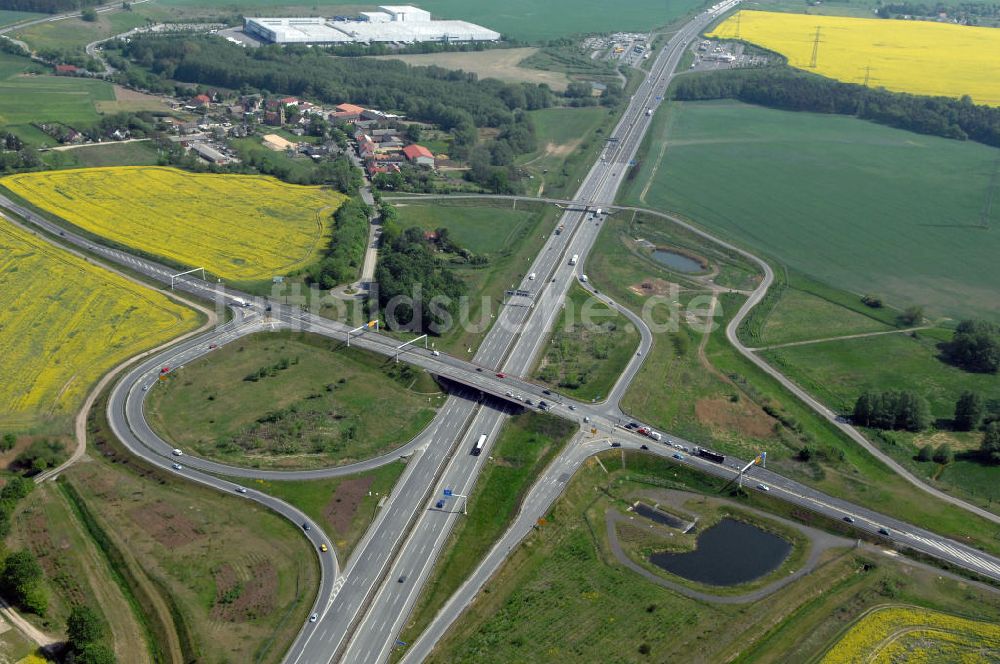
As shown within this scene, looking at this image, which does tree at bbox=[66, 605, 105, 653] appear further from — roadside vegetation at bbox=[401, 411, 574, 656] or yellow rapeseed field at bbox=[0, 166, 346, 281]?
yellow rapeseed field at bbox=[0, 166, 346, 281]

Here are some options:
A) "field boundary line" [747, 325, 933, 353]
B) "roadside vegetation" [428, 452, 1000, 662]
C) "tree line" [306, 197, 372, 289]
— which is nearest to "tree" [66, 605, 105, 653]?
"roadside vegetation" [428, 452, 1000, 662]

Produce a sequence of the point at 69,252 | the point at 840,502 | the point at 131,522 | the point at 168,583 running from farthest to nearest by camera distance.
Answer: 1. the point at 69,252
2. the point at 840,502
3. the point at 131,522
4. the point at 168,583

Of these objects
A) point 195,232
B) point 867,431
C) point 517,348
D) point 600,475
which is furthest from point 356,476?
point 195,232

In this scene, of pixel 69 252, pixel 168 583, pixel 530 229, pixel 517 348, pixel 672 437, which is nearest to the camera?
pixel 168 583

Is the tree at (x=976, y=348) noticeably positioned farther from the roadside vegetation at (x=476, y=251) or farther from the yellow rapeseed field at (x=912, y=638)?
the roadside vegetation at (x=476, y=251)

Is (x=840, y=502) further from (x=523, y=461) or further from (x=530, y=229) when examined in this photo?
(x=530, y=229)

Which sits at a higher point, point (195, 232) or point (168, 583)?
point (195, 232)

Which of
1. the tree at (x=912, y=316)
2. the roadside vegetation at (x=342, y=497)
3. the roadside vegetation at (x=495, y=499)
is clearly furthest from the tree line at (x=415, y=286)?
the tree at (x=912, y=316)

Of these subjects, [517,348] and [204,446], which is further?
[517,348]
